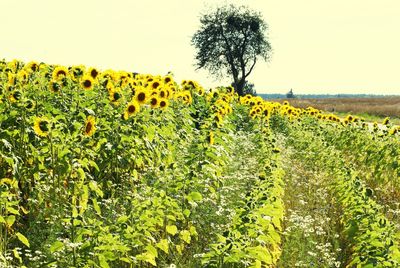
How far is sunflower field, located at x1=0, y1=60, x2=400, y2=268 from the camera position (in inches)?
154

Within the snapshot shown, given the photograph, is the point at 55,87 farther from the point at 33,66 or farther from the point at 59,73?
the point at 33,66

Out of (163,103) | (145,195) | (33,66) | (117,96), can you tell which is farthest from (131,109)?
(33,66)

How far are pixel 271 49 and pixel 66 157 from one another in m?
40.9

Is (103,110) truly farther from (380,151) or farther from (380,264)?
(380,151)

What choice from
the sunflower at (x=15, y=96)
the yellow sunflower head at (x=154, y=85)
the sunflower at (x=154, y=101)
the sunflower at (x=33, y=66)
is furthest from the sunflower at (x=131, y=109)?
the sunflower at (x=33, y=66)

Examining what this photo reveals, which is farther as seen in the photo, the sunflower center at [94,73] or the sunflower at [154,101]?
the sunflower center at [94,73]

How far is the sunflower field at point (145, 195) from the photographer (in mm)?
3924

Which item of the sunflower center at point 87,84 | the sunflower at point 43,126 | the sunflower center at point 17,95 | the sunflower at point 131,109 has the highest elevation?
the sunflower center at point 87,84

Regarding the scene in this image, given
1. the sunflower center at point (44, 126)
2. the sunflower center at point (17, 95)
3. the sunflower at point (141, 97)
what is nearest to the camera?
the sunflower center at point (44, 126)

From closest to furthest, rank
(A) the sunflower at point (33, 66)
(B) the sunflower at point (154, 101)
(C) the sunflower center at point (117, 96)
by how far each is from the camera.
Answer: (C) the sunflower center at point (117, 96), (B) the sunflower at point (154, 101), (A) the sunflower at point (33, 66)

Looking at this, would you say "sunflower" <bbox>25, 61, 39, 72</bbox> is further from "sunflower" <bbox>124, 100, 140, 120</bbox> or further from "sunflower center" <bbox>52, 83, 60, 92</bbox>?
"sunflower" <bbox>124, 100, 140, 120</bbox>

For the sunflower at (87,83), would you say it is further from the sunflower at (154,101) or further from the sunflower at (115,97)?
the sunflower at (154,101)

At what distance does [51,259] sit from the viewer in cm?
366

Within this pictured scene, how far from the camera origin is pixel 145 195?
4625mm
